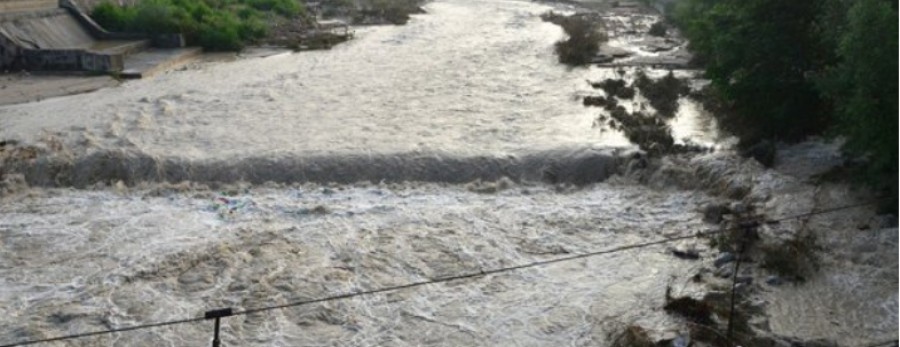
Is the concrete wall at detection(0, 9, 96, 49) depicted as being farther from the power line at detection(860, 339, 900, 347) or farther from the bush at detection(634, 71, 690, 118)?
the power line at detection(860, 339, 900, 347)

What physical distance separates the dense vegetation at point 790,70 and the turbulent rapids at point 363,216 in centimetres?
65

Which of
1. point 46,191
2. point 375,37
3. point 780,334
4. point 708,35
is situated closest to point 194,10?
point 375,37

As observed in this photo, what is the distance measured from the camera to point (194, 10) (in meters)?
22.4

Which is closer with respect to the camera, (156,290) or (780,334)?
(780,334)

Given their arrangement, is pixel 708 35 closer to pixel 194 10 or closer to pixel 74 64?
pixel 74 64

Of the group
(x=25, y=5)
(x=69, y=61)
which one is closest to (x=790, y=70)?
(x=69, y=61)

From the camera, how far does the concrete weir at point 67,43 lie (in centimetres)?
1736

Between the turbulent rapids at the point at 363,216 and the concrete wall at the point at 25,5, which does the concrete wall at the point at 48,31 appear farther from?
the turbulent rapids at the point at 363,216

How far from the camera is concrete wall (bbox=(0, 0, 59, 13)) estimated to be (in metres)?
18.2

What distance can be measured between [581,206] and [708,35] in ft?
12.6

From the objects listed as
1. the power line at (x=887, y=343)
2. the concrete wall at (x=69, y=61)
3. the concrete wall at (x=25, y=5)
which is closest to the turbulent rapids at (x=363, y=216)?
the power line at (x=887, y=343)

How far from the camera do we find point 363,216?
9.69 meters

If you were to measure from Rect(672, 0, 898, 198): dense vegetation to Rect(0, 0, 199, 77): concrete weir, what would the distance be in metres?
11.3

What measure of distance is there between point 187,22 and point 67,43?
2871 mm
